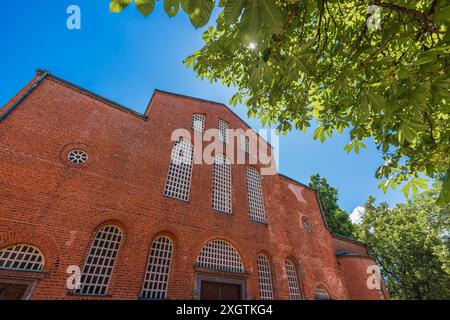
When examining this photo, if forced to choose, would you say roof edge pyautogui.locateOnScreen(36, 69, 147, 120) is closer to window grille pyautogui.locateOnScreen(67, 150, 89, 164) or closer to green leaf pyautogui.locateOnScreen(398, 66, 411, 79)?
window grille pyautogui.locateOnScreen(67, 150, 89, 164)

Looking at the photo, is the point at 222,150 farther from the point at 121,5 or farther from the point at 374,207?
the point at 374,207

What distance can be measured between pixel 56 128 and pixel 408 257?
→ 2881cm

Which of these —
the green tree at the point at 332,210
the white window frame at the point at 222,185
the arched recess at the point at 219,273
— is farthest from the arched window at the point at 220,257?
the green tree at the point at 332,210

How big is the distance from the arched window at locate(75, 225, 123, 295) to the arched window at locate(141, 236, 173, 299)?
1327mm

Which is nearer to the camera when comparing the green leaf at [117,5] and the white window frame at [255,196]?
the green leaf at [117,5]

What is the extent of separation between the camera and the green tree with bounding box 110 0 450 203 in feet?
6.11

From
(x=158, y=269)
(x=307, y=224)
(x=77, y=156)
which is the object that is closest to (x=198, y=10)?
(x=77, y=156)

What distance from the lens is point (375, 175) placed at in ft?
13.2

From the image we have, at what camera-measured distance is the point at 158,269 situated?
8453 mm

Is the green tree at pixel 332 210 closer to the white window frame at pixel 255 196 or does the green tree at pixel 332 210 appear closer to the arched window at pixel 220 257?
the white window frame at pixel 255 196

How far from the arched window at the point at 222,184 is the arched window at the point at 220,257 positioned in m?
1.91

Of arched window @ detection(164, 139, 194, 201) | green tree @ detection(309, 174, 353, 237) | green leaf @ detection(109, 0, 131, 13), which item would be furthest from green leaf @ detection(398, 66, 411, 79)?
green tree @ detection(309, 174, 353, 237)

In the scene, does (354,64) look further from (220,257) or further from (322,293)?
(322,293)

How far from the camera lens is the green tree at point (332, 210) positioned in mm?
27016
